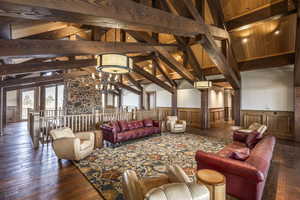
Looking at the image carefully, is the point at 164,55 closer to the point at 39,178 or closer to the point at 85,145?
the point at 85,145

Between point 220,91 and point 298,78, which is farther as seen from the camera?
point 220,91

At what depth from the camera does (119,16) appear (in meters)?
2.23

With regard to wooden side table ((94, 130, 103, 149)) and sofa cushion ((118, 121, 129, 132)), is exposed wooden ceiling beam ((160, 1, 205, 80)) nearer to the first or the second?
sofa cushion ((118, 121, 129, 132))

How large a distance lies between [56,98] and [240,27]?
1230cm

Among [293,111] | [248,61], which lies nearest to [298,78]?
[293,111]

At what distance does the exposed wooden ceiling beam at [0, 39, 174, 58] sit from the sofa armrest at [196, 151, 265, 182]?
12.5 ft

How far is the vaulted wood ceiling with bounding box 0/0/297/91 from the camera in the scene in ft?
6.83

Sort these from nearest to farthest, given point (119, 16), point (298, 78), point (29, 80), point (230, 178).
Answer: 1. point (230, 178)
2. point (119, 16)
3. point (298, 78)
4. point (29, 80)

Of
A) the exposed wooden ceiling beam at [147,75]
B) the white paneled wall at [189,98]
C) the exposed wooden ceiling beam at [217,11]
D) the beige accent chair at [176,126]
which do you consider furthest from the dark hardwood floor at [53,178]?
the exposed wooden ceiling beam at [147,75]

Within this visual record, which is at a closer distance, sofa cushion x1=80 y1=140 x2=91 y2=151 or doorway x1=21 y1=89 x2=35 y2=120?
sofa cushion x1=80 y1=140 x2=91 y2=151

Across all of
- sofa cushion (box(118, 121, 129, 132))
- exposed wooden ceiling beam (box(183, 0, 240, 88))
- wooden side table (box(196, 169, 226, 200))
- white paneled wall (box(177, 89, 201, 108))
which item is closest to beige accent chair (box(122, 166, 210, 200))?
wooden side table (box(196, 169, 226, 200))

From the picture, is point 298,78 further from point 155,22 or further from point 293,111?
point 155,22

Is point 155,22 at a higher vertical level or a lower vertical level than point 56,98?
higher

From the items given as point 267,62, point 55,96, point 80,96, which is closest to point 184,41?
point 267,62
